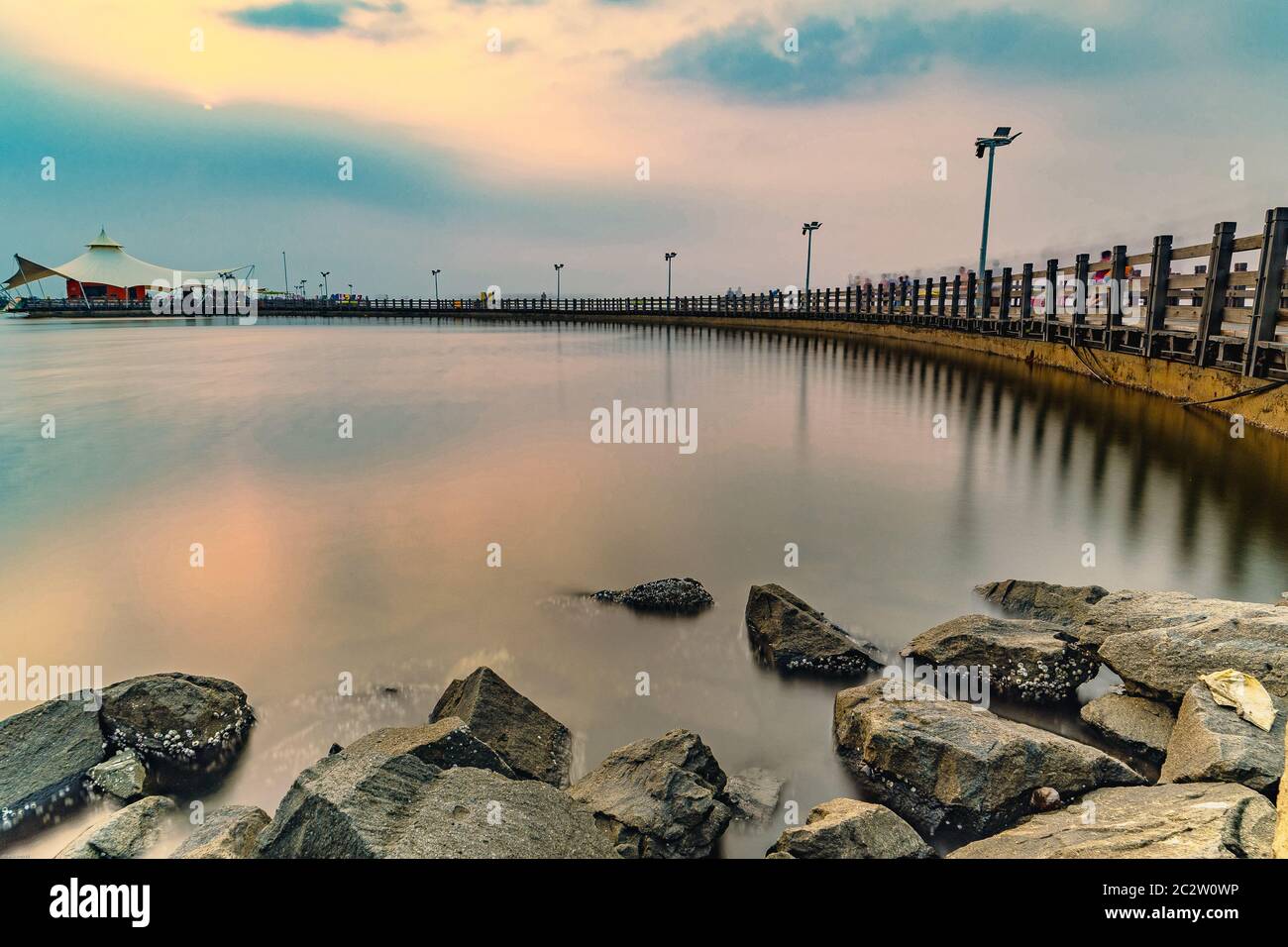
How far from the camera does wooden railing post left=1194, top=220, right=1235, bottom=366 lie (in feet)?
42.4

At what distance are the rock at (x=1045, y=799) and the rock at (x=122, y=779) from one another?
15.4ft

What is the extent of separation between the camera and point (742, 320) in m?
64.3

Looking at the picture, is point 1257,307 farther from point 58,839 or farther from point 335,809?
point 58,839

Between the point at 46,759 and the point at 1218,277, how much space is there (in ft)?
53.0

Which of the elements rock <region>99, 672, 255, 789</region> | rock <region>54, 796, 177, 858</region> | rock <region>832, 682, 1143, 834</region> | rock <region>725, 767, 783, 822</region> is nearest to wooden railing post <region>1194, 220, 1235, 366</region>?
rock <region>832, 682, 1143, 834</region>

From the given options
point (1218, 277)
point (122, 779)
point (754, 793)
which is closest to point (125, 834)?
point (122, 779)

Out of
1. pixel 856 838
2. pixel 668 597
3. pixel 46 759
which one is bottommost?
pixel 46 759

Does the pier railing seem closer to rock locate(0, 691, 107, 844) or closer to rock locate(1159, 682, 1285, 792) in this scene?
rock locate(1159, 682, 1285, 792)

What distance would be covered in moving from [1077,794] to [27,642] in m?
7.92

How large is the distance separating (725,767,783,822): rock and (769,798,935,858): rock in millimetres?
603

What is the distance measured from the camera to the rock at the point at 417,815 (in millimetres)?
3000

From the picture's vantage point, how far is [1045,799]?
368 centimetres

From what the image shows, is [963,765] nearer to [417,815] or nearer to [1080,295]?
[417,815]
